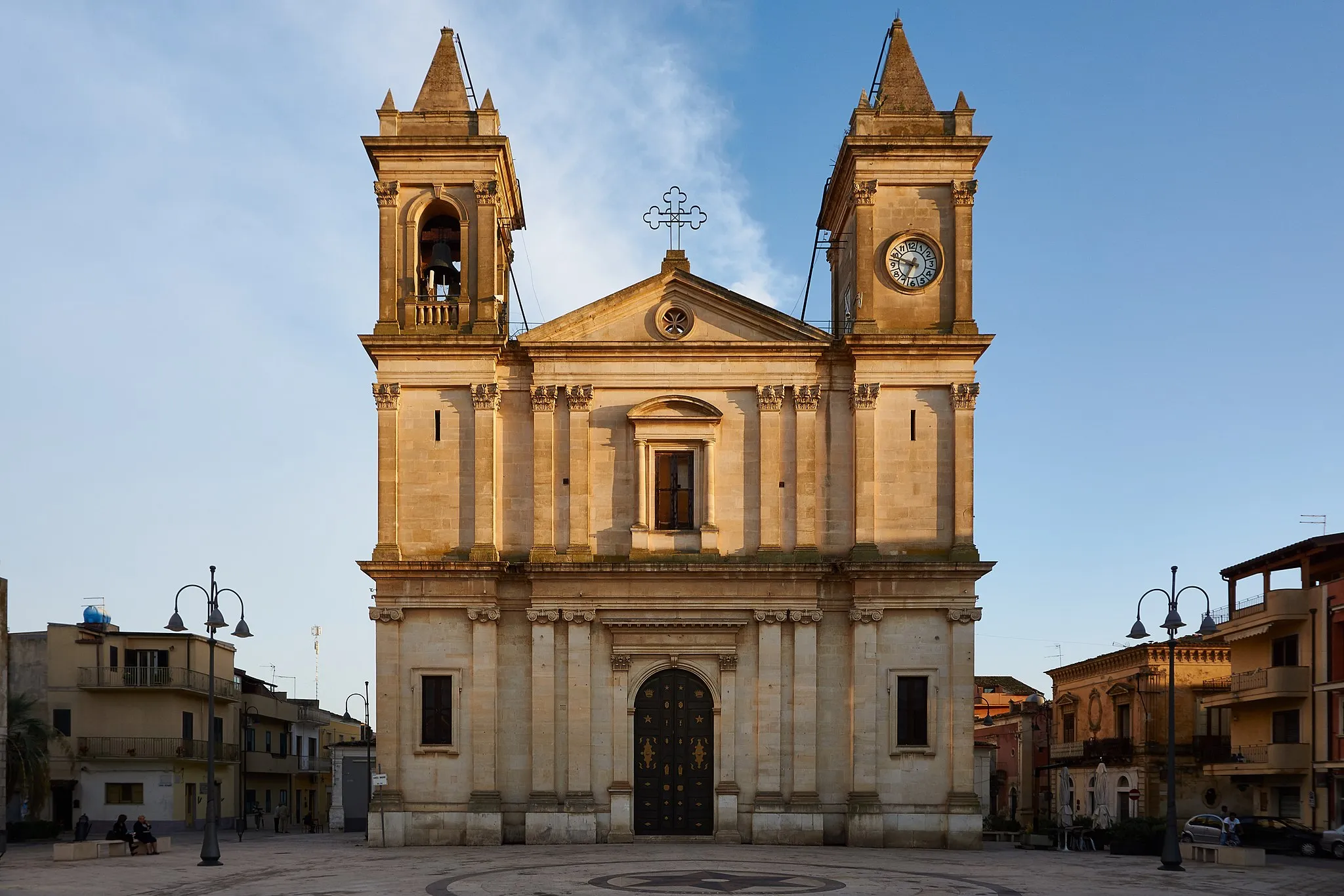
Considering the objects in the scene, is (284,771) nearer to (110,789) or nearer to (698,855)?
(110,789)

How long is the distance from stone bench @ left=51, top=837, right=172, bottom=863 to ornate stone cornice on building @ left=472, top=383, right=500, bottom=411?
14124mm

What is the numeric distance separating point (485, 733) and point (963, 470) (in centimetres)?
1401

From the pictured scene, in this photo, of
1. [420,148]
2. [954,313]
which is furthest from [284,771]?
[954,313]

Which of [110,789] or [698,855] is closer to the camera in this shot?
[698,855]

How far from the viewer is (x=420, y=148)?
1510 inches

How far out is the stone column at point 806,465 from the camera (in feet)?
121

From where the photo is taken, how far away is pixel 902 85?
128ft

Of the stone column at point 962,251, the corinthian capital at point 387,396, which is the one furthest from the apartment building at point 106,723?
the stone column at point 962,251

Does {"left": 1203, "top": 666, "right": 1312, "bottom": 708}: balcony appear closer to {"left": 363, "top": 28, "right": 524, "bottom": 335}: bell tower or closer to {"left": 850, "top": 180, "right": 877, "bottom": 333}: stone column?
{"left": 850, "top": 180, "right": 877, "bottom": 333}: stone column

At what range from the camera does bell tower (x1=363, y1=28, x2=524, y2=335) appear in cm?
3803

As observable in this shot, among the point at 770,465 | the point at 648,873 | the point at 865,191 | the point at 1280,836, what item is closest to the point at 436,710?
the point at 770,465

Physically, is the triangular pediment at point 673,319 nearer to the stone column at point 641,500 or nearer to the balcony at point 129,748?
the stone column at point 641,500

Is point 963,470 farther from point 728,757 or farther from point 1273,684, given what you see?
point 1273,684

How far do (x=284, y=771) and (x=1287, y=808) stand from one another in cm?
4702
